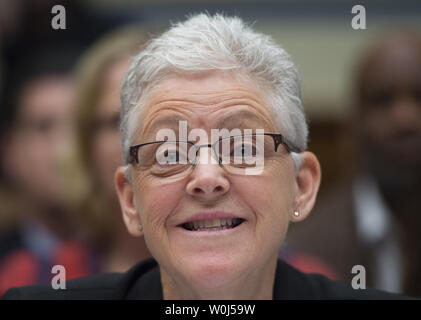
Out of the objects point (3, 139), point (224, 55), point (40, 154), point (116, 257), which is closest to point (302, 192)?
point (224, 55)

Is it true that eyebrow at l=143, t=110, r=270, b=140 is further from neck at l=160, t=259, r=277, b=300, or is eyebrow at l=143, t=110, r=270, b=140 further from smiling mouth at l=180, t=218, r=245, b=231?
neck at l=160, t=259, r=277, b=300

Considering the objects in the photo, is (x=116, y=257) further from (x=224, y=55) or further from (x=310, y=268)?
(x=224, y=55)

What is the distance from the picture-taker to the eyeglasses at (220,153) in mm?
2016

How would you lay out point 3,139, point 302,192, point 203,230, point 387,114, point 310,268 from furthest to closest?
point 3,139 → point 387,114 → point 310,268 → point 302,192 → point 203,230

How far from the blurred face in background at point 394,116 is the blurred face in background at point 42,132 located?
1.63m

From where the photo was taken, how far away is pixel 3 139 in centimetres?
475

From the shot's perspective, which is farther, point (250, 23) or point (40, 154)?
point (40, 154)

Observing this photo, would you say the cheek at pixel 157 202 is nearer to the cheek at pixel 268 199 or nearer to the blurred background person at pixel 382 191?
the cheek at pixel 268 199

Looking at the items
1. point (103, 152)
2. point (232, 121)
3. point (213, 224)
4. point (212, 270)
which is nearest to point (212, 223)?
point (213, 224)

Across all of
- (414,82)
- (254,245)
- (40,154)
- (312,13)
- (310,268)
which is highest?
(312,13)

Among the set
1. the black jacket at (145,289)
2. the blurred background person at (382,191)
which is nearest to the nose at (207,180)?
the black jacket at (145,289)

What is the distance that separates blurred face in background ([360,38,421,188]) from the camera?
353 centimetres
